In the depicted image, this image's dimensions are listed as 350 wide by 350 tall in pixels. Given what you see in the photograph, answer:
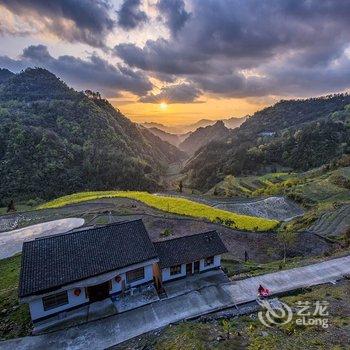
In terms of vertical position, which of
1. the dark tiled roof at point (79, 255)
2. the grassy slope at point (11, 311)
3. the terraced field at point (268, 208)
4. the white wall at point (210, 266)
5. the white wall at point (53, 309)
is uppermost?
the dark tiled roof at point (79, 255)

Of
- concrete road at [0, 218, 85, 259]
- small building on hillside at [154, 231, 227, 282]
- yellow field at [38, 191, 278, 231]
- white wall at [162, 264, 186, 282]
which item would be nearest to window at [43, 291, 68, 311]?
small building on hillside at [154, 231, 227, 282]

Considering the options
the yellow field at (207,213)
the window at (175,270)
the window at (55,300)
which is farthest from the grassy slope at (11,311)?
the yellow field at (207,213)

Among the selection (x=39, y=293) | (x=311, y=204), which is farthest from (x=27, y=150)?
(x=39, y=293)

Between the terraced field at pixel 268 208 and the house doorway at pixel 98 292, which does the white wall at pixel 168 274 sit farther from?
the terraced field at pixel 268 208

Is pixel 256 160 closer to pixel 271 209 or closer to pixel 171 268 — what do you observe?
pixel 271 209

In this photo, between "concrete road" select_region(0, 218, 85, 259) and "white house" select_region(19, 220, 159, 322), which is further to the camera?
"concrete road" select_region(0, 218, 85, 259)

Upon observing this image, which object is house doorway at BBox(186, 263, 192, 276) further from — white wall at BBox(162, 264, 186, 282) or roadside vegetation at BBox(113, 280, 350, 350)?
roadside vegetation at BBox(113, 280, 350, 350)
